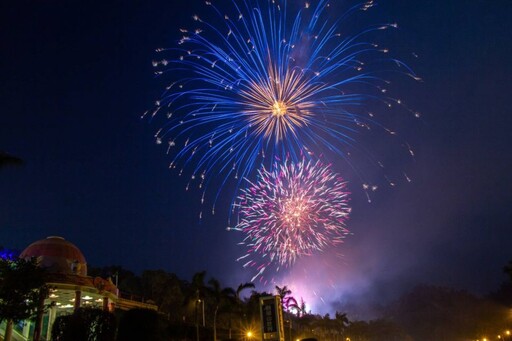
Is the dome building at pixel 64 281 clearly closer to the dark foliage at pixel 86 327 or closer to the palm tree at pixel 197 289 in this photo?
the palm tree at pixel 197 289

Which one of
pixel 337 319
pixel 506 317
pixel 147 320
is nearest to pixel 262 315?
pixel 147 320

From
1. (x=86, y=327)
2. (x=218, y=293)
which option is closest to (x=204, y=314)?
(x=218, y=293)

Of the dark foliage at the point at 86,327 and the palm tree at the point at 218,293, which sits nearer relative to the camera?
the dark foliage at the point at 86,327

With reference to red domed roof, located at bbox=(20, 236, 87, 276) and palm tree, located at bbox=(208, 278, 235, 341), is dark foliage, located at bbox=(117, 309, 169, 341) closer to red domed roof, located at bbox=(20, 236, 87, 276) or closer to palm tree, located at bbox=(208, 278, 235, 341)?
red domed roof, located at bbox=(20, 236, 87, 276)

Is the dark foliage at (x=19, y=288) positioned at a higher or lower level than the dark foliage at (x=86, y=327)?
higher

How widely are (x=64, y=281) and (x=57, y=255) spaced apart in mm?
4043

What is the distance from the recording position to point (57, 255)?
141 ft

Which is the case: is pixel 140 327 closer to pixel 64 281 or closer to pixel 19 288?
pixel 19 288

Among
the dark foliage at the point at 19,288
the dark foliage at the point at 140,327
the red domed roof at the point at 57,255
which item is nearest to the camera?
the dark foliage at the point at 140,327

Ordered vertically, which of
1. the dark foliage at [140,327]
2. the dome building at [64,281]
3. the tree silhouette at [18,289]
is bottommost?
the dark foliage at [140,327]

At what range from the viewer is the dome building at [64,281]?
40406 mm

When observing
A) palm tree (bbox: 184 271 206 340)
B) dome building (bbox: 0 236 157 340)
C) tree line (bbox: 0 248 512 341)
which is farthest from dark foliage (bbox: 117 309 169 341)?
palm tree (bbox: 184 271 206 340)

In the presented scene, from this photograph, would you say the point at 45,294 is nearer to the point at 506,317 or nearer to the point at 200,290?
the point at 200,290

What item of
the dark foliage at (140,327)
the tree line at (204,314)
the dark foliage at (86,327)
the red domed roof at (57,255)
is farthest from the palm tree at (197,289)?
the dark foliage at (140,327)
